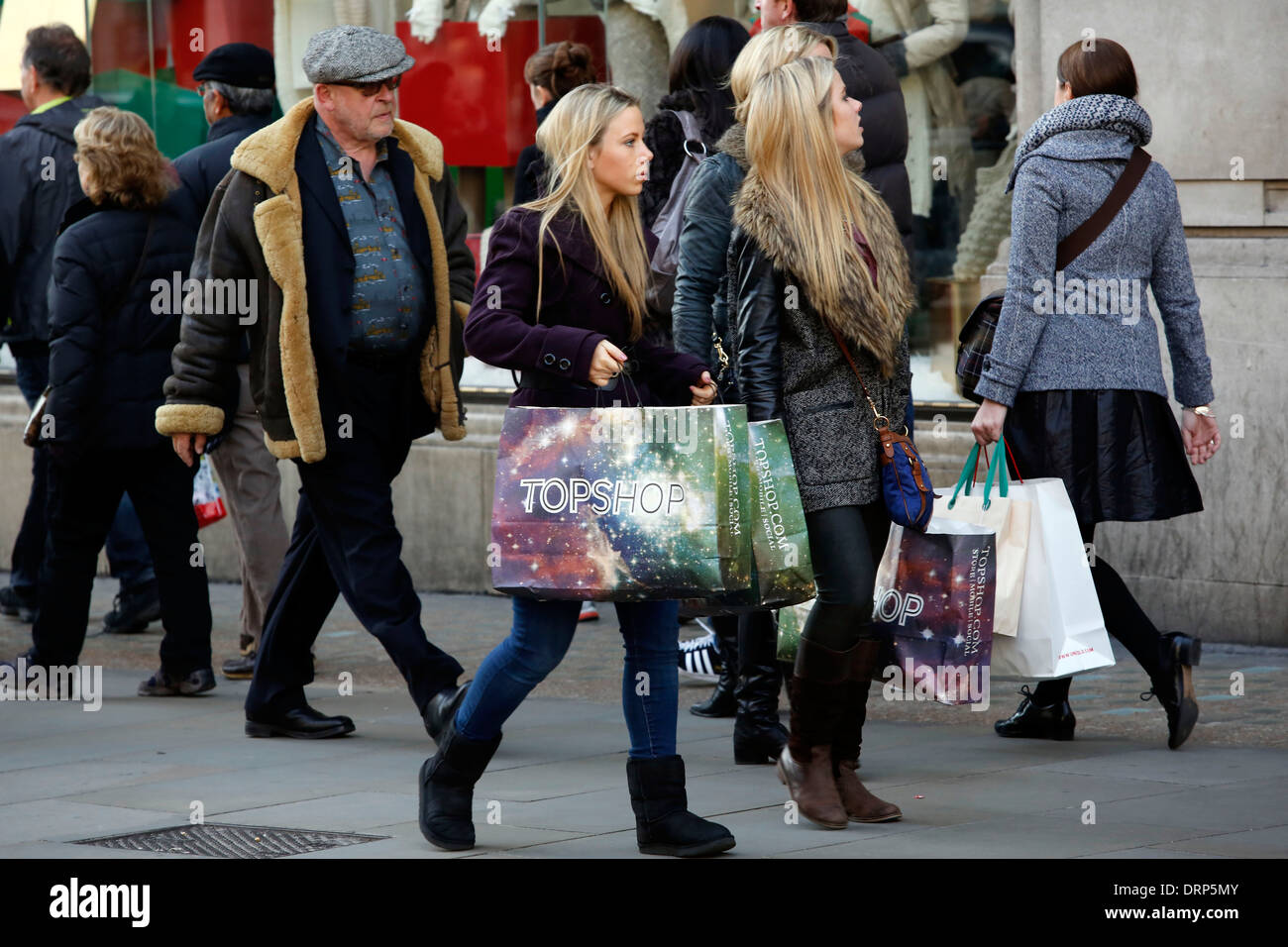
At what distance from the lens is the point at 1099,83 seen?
626cm

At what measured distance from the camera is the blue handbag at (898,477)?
5.23 metres

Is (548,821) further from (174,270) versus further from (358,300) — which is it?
(174,270)

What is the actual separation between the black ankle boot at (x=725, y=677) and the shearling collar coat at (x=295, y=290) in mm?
1067

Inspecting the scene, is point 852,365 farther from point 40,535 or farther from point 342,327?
point 40,535

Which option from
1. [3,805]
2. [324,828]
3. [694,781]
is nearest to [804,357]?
[694,781]

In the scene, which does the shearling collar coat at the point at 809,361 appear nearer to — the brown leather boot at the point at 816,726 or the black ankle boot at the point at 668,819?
the brown leather boot at the point at 816,726

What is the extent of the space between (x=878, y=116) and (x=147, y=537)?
299 cm

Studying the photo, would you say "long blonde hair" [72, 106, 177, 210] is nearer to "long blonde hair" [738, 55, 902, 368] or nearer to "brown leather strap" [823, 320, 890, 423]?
"long blonde hair" [738, 55, 902, 368]

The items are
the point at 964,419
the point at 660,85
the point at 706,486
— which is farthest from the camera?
Result: the point at 660,85

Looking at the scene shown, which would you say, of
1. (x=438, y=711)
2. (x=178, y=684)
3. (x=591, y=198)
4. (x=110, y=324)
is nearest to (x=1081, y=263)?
(x=591, y=198)

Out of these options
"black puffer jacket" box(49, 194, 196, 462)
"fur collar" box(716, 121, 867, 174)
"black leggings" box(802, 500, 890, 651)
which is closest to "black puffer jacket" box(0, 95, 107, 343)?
"black puffer jacket" box(49, 194, 196, 462)

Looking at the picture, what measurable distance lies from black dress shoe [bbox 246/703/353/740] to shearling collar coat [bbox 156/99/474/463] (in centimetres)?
89

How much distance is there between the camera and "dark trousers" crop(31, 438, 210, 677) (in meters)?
7.58

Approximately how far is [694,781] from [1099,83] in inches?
92.8
